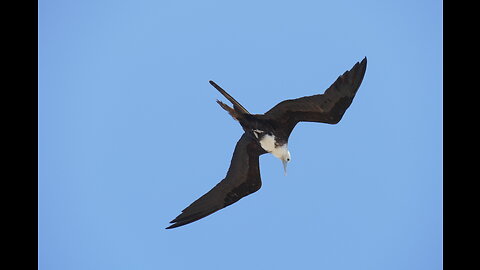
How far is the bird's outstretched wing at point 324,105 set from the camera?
7984 millimetres

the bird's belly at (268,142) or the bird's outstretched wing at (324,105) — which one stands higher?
the bird's outstretched wing at (324,105)

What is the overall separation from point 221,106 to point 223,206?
5.46ft

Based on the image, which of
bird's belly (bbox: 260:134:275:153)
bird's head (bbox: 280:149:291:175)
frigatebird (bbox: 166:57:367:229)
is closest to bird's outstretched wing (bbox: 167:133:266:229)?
frigatebird (bbox: 166:57:367:229)

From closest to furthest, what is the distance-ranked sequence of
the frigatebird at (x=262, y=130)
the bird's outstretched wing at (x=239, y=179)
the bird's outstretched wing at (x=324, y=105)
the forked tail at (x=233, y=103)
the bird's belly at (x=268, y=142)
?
the forked tail at (x=233, y=103), the bird's outstretched wing at (x=324, y=105), the frigatebird at (x=262, y=130), the bird's belly at (x=268, y=142), the bird's outstretched wing at (x=239, y=179)

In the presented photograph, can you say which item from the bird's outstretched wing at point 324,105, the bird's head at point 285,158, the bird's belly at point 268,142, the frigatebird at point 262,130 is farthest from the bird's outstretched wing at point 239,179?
the bird's outstretched wing at point 324,105

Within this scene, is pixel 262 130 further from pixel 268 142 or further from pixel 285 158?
pixel 285 158

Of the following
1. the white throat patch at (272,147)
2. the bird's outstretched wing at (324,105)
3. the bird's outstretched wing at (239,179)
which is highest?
the bird's outstretched wing at (324,105)

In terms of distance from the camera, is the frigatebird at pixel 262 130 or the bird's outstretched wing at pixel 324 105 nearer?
the bird's outstretched wing at pixel 324 105

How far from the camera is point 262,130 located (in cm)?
870

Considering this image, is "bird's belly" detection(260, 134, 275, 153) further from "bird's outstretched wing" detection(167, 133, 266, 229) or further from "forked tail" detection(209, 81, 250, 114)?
"forked tail" detection(209, 81, 250, 114)

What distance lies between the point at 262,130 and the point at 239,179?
2.92 feet

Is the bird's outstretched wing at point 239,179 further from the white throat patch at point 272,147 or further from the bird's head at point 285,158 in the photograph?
the bird's head at point 285,158

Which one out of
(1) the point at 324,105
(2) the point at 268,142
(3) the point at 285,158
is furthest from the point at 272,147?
(1) the point at 324,105

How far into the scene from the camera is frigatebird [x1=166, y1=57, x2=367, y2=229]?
8.09 metres
